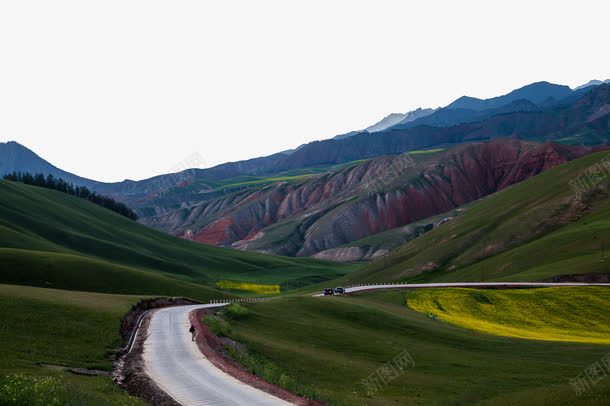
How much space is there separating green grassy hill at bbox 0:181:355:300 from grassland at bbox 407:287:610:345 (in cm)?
4348

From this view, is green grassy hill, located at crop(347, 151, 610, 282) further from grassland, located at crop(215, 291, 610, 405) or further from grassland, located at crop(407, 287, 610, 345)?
grassland, located at crop(215, 291, 610, 405)

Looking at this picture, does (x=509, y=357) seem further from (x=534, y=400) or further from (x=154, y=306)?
(x=154, y=306)

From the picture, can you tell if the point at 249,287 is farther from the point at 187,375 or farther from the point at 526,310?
the point at 187,375

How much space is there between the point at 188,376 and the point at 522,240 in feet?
416

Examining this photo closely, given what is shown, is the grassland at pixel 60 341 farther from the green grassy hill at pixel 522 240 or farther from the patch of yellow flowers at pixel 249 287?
the patch of yellow flowers at pixel 249 287

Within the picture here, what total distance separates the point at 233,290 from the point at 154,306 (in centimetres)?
9303

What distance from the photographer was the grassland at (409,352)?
Result: 121 ft

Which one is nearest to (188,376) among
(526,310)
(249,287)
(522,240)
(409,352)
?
(409,352)

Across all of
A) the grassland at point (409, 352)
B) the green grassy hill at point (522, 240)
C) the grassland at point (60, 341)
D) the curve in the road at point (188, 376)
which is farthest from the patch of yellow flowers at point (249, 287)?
the curve in the road at point (188, 376)

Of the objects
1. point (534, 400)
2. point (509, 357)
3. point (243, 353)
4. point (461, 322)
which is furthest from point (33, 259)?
point (534, 400)

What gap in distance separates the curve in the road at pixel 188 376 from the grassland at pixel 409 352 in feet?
16.2

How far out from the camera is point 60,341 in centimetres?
3700

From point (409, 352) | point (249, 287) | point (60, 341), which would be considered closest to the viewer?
point (60, 341)

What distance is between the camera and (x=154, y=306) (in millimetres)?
63719
